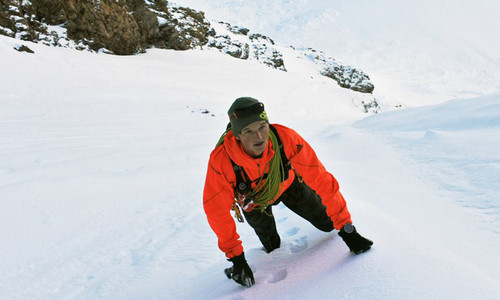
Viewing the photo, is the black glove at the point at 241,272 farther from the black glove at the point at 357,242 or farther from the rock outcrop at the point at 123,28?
the rock outcrop at the point at 123,28

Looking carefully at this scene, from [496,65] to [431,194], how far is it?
37.5 metres

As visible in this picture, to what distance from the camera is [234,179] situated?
1974 millimetres

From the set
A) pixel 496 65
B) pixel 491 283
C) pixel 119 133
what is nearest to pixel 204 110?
pixel 119 133

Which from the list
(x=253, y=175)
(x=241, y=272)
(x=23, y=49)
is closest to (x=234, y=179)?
(x=253, y=175)

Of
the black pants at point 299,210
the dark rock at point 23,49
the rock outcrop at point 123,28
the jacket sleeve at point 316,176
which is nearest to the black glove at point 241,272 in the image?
the black pants at point 299,210

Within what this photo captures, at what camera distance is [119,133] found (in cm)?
672

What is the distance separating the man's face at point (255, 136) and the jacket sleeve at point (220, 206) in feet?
0.69

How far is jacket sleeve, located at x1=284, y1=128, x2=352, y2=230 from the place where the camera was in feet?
6.44

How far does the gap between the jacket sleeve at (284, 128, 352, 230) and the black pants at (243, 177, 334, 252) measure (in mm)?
363

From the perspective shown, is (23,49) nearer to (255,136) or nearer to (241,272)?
(255,136)

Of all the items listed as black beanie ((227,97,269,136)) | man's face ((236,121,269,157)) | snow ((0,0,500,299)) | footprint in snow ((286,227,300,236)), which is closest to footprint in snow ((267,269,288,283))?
snow ((0,0,500,299))

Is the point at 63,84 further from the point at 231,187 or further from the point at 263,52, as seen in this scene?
the point at 263,52

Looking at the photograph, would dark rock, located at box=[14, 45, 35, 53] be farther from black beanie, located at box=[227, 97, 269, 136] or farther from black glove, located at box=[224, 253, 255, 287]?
black glove, located at box=[224, 253, 255, 287]

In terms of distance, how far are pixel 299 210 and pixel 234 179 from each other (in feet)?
2.38
